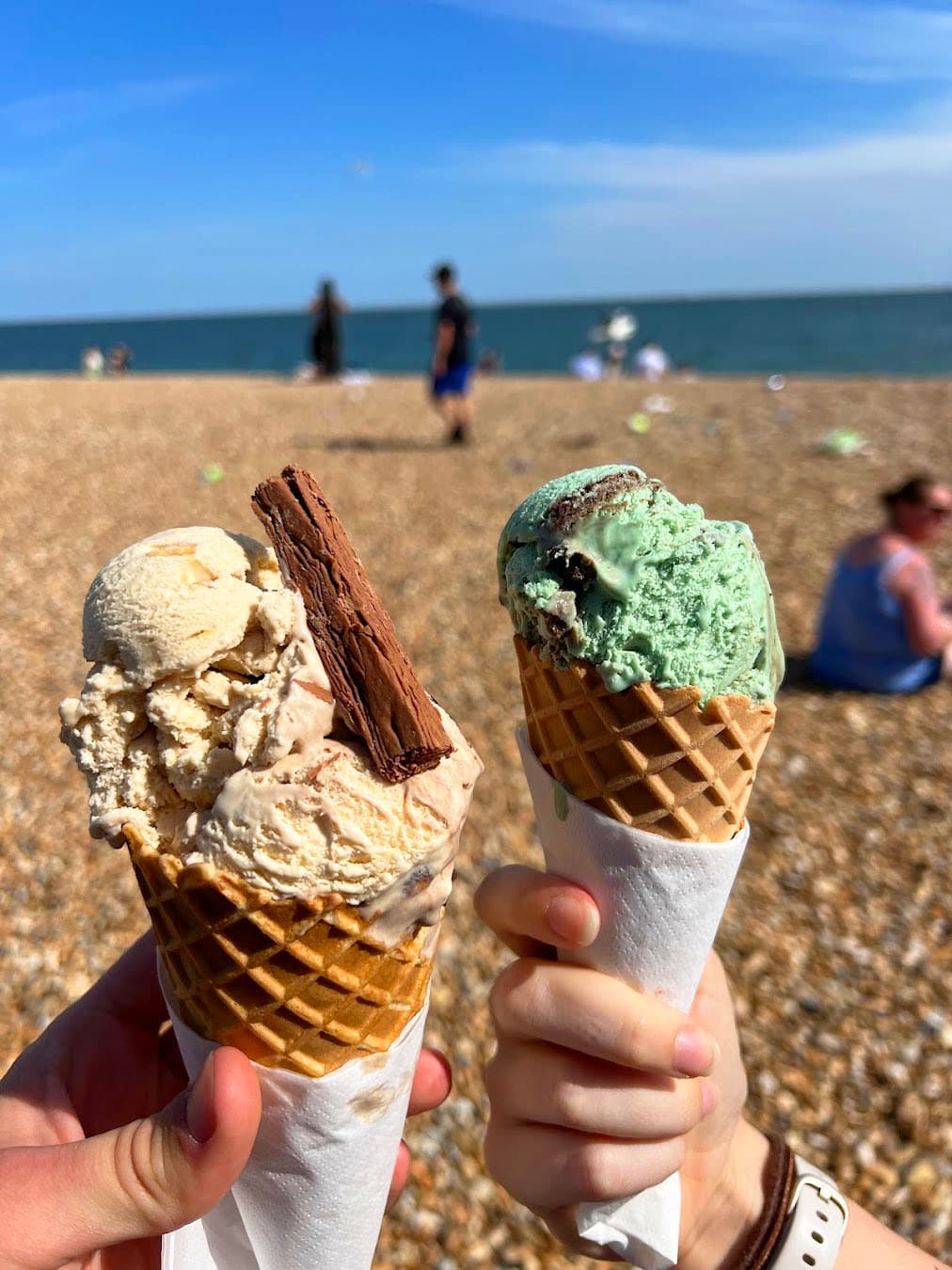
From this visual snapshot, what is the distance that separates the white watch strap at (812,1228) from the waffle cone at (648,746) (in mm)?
917

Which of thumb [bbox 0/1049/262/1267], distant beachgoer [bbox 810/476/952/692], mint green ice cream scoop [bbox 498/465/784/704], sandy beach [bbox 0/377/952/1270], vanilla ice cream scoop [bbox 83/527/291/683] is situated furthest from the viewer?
distant beachgoer [bbox 810/476/952/692]

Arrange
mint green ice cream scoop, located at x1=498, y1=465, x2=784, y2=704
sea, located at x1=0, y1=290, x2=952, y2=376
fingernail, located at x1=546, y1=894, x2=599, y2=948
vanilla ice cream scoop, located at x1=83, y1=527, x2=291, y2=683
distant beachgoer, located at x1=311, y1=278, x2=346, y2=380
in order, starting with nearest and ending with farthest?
vanilla ice cream scoop, located at x1=83, y1=527, x2=291, y2=683 → mint green ice cream scoop, located at x1=498, y1=465, x2=784, y2=704 → fingernail, located at x1=546, y1=894, x2=599, y2=948 → distant beachgoer, located at x1=311, y1=278, x2=346, y2=380 → sea, located at x1=0, y1=290, x2=952, y2=376

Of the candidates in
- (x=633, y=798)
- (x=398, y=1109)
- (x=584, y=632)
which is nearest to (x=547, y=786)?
(x=633, y=798)

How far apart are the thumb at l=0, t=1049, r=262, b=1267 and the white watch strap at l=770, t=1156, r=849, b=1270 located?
48.9 inches

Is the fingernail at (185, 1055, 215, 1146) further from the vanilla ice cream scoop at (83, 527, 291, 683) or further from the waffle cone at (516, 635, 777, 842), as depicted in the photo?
the waffle cone at (516, 635, 777, 842)

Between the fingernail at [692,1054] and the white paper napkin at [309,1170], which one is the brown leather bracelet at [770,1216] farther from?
the white paper napkin at [309,1170]

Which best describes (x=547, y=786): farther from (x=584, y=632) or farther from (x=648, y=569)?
(x=648, y=569)

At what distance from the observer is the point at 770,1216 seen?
1.93 meters

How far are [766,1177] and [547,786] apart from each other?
1164mm

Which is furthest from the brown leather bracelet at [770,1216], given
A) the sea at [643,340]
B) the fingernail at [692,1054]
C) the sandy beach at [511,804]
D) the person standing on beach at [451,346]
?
the sea at [643,340]

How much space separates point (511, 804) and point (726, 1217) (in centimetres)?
313

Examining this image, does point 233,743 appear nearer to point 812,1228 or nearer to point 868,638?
point 812,1228

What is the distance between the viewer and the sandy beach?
3.27 meters

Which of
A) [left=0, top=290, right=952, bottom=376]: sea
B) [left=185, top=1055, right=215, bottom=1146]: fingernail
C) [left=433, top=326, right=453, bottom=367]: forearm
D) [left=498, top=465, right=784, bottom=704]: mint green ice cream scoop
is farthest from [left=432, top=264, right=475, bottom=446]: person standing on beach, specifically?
[left=0, top=290, right=952, bottom=376]: sea
